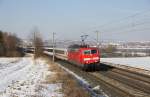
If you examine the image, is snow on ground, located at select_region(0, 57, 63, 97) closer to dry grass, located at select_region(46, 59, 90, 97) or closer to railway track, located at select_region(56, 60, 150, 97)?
dry grass, located at select_region(46, 59, 90, 97)

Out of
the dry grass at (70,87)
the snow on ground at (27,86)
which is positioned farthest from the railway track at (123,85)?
the snow on ground at (27,86)

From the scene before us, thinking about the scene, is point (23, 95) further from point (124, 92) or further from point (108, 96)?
point (124, 92)

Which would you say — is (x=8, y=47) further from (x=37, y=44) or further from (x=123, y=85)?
(x=123, y=85)

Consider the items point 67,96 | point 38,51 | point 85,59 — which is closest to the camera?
point 67,96

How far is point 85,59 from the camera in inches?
1356

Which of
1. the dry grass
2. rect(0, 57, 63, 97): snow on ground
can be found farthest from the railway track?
rect(0, 57, 63, 97): snow on ground

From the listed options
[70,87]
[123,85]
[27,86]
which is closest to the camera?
[70,87]

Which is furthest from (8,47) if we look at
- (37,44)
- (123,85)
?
(123,85)

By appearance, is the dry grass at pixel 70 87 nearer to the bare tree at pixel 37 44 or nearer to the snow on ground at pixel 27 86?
the snow on ground at pixel 27 86

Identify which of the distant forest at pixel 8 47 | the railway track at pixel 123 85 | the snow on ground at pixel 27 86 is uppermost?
the distant forest at pixel 8 47

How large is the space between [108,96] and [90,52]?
62.6ft

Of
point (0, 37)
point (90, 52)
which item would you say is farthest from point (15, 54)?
point (90, 52)

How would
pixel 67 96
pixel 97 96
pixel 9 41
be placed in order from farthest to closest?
1. pixel 9 41
2. pixel 97 96
3. pixel 67 96

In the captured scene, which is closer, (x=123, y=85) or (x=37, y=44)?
(x=123, y=85)
